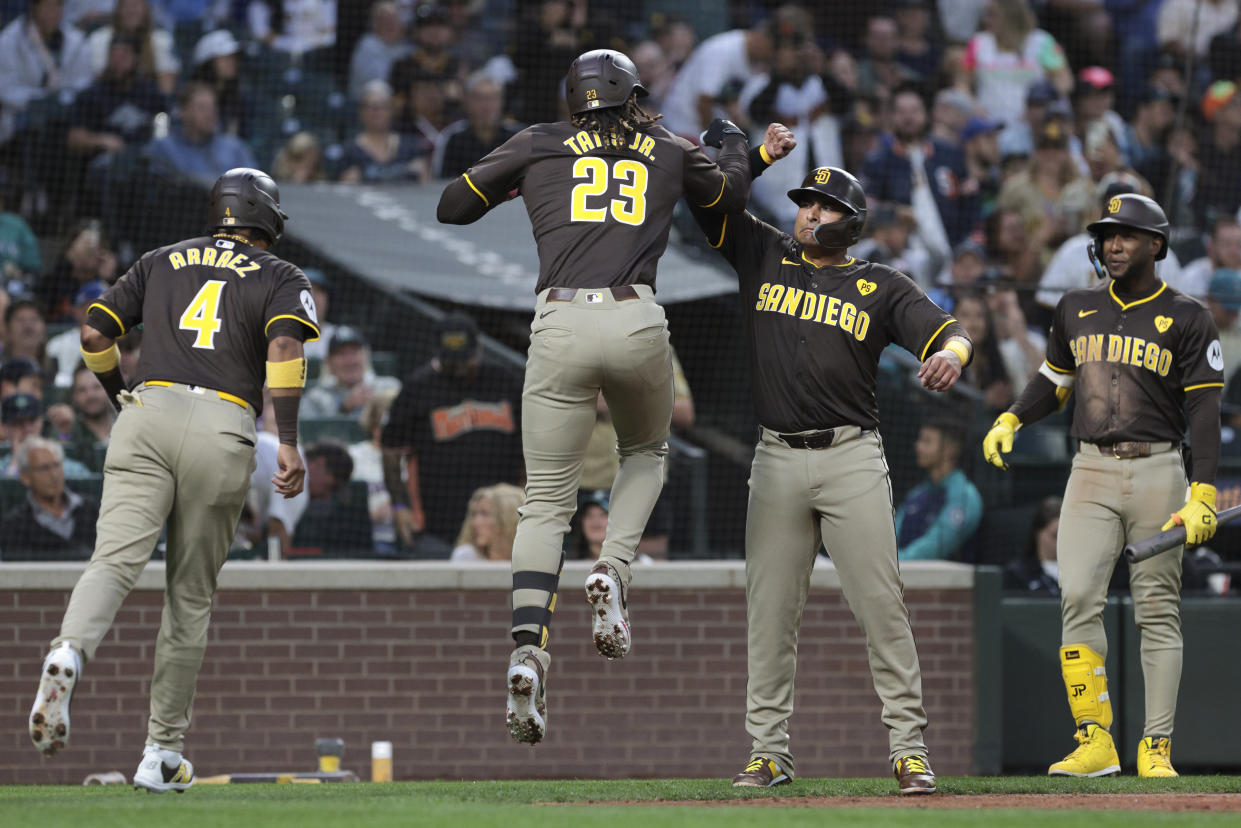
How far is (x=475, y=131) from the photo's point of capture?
1309cm

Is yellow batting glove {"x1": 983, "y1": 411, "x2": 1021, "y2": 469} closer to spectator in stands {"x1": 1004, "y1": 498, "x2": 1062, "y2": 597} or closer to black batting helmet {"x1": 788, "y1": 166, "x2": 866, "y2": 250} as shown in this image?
black batting helmet {"x1": 788, "y1": 166, "x2": 866, "y2": 250}

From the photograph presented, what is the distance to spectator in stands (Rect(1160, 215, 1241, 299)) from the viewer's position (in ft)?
39.1

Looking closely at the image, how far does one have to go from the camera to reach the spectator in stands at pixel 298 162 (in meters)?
13.1

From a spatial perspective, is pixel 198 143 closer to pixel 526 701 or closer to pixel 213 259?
pixel 213 259

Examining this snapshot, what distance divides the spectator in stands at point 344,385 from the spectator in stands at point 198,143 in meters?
2.48

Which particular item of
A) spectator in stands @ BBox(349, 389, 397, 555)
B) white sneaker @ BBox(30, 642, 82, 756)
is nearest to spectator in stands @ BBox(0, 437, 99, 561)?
spectator in stands @ BBox(349, 389, 397, 555)

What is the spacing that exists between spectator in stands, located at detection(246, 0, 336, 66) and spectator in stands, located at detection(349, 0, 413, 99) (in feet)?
0.91

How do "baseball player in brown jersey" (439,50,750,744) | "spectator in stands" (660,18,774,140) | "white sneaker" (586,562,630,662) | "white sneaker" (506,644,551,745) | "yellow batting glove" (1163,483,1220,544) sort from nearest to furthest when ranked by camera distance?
"white sneaker" (506,644,551,745)
"white sneaker" (586,562,630,662)
"baseball player in brown jersey" (439,50,750,744)
"yellow batting glove" (1163,483,1220,544)
"spectator in stands" (660,18,774,140)

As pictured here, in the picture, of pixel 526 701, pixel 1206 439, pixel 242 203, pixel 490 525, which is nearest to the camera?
pixel 526 701

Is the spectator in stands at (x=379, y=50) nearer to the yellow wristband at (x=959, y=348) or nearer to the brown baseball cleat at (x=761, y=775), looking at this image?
the yellow wristband at (x=959, y=348)

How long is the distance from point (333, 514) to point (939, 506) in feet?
10.7

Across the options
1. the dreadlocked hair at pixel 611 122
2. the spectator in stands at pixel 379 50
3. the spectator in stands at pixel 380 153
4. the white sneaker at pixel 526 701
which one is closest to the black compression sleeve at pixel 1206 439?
the dreadlocked hair at pixel 611 122

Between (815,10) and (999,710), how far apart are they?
328 inches

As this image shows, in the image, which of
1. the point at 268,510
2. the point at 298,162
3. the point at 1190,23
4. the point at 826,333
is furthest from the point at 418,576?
the point at 1190,23
